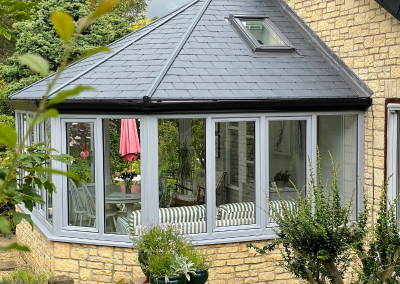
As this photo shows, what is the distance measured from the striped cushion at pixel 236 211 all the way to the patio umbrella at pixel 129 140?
1.91m

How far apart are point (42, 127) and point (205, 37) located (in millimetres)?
3095

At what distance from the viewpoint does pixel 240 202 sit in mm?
7676

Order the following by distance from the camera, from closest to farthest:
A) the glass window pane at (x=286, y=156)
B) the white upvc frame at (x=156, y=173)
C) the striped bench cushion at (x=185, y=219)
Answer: the white upvc frame at (x=156, y=173) < the striped bench cushion at (x=185, y=219) < the glass window pane at (x=286, y=156)

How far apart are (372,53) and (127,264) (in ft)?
15.6

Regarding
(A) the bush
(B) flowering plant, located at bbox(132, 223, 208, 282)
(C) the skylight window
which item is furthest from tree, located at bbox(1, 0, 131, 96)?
(A) the bush

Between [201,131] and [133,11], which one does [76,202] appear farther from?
[133,11]

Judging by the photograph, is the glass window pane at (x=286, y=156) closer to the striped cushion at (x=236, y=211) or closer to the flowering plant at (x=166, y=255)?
the striped cushion at (x=236, y=211)

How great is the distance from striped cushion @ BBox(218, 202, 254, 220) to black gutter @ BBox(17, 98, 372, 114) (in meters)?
1.46

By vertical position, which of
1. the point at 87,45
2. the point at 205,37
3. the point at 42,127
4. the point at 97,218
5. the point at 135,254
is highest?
the point at 87,45

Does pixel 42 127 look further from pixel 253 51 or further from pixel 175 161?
pixel 253 51

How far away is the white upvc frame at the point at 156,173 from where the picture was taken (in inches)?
277

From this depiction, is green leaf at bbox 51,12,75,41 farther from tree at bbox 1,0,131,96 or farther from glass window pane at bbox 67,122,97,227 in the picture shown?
tree at bbox 1,0,131,96

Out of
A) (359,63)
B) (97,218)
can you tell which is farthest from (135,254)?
(359,63)

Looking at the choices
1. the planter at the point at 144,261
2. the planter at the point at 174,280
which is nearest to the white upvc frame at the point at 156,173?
the planter at the point at 144,261
